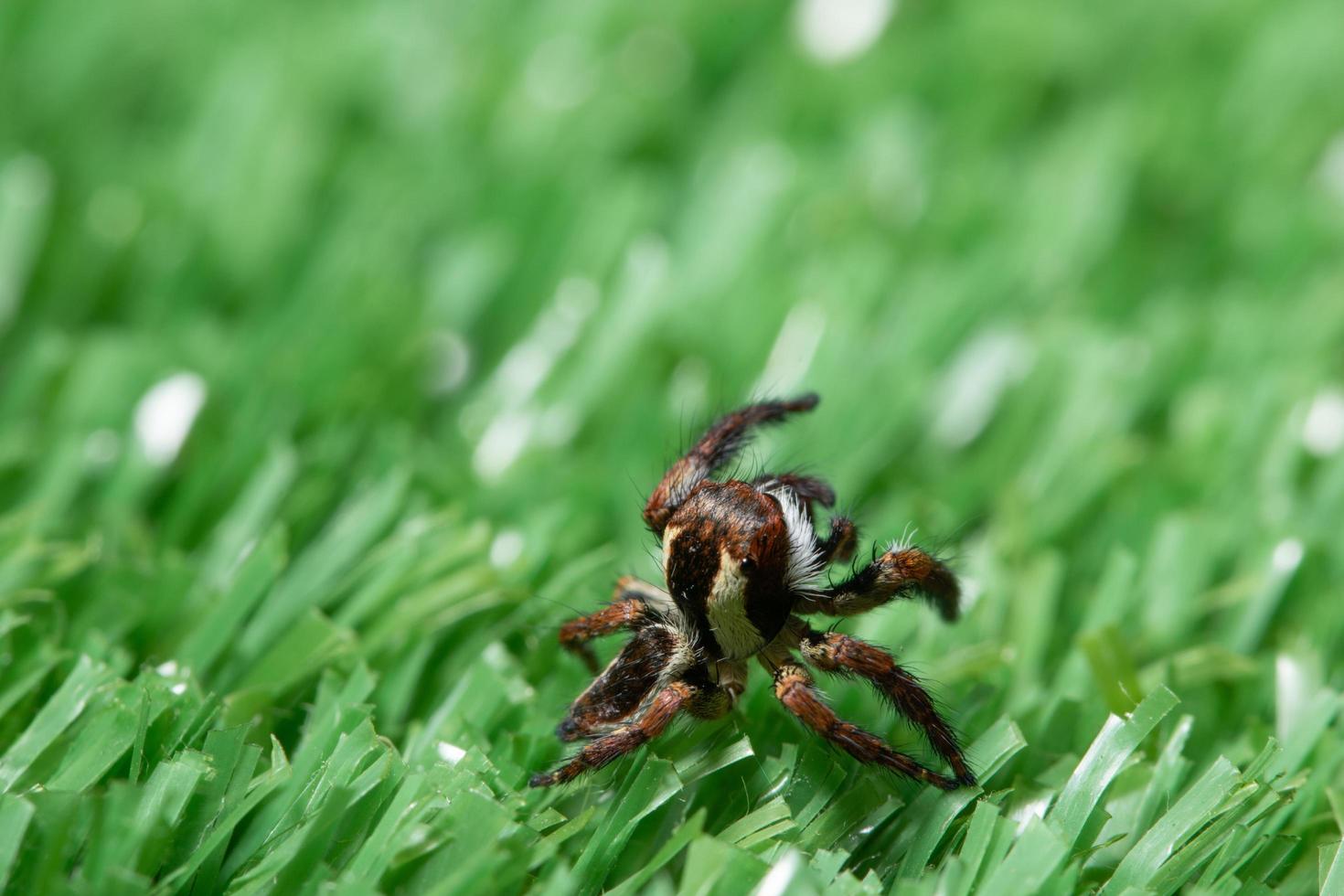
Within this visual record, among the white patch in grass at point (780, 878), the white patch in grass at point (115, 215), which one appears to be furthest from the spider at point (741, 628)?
the white patch in grass at point (115, 215)

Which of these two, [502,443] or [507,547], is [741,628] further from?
[502,443]

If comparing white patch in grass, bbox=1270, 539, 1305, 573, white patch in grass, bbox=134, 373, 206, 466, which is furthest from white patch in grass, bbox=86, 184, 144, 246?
white patch in grass, bbox=1270, 539, 1305, 573

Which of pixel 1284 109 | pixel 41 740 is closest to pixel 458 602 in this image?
pixel 41 740

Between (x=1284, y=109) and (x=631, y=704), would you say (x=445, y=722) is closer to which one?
(x=631, y=704)

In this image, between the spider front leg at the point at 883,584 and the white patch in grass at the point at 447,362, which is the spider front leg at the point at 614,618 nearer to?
the spider front leg at the point at 883,584

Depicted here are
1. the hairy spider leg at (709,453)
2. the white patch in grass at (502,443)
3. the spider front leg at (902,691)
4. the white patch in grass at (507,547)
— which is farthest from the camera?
the white patch in grass at (502,443)

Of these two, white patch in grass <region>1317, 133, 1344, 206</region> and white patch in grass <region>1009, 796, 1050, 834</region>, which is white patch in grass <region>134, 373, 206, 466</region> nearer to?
white patch in grass <region>1009, 796, 1050, 834</region>

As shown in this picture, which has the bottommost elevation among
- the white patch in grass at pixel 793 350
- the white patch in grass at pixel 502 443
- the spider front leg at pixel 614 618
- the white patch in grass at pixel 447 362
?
the spider front leg at pixel 614 618
